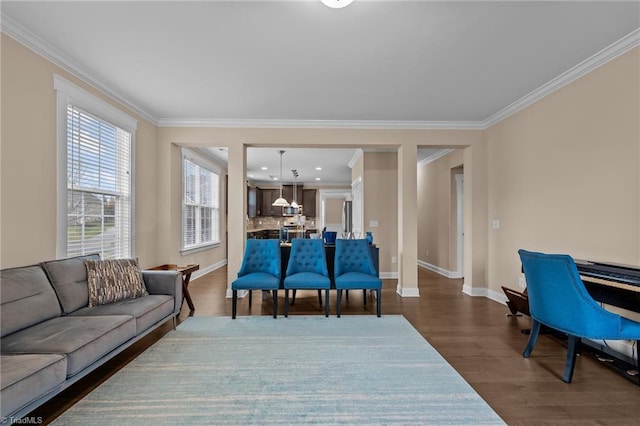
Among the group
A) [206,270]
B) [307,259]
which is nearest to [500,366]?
[307,259]

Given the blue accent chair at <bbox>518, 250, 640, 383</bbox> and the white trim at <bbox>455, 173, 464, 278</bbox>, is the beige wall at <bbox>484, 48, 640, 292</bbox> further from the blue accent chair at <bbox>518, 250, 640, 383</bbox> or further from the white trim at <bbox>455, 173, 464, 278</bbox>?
the white trim at <bbox>455, 173, 464, 278</bbox>

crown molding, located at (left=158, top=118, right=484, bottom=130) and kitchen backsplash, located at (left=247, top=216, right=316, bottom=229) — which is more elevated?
crown molding, located at (left=158, top=118, right=484, bottom=130)

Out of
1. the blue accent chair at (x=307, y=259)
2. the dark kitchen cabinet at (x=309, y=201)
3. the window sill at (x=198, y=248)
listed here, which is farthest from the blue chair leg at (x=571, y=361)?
the dark kitchen cabinet at (x=309, y=201)

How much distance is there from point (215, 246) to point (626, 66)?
7.11 meters

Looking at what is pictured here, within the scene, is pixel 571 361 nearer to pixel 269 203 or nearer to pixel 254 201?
pixel 254 201

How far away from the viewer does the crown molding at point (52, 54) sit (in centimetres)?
227

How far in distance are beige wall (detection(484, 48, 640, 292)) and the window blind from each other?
5121 millimetres

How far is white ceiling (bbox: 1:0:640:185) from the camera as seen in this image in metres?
2.12

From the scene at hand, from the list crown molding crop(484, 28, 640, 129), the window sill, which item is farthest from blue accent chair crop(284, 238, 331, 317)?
crown molding crop(484, 28, 640, 129)

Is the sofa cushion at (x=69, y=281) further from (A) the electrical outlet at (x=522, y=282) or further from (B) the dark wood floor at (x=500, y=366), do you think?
(A) the electrical outlet at (x=522, y=282)

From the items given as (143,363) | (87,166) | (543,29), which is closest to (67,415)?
(143,363)

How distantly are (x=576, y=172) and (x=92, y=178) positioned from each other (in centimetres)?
515

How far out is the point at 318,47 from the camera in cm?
256

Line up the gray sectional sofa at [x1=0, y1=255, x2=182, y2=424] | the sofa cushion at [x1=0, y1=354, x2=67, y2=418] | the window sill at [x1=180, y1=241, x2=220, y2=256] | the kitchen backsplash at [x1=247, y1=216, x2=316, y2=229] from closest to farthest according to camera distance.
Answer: the sofa cushion at [x1=0, y1=354, x2=67, y2=418] → the gray sectional sofa at [x1=0, y1=255, x2=182, y2=424] → the window sill at [x1=180, y1=241, x2=220, y2=256] → the kitchen backsplash at [x1=247, y1=216, x2=316, y2=229]
